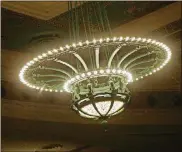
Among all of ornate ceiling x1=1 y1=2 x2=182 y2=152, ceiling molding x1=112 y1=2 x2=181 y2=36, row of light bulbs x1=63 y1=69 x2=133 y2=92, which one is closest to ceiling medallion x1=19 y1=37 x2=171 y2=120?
row of light bulbs x1=63 y1=69 x2=133 y2=92

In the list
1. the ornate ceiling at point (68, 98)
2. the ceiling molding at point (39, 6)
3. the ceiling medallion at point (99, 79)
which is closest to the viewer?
the ceiling medallion at point (99, 79)

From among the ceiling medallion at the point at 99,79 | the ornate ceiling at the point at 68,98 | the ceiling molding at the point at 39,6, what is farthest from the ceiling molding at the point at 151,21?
the ceiling medallion at the point at 99,79

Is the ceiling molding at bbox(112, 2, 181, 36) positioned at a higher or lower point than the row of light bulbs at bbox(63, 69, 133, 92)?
higher

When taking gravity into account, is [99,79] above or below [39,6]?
below

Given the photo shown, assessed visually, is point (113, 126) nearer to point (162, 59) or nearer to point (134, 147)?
point (134, 147)

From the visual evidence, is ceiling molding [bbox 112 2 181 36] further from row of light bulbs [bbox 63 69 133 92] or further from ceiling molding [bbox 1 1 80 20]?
row of light bulbs [bbox 63 69 133 92]

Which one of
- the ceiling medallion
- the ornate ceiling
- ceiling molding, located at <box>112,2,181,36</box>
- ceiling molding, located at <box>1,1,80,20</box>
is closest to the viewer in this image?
the ceiling medallion

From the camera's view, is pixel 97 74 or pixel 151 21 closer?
pixel 97 74

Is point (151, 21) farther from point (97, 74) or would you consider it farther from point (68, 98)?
point (97, 74)

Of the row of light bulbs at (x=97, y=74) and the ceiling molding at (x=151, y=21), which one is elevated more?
the ceiling molding at (x=151, y=21)

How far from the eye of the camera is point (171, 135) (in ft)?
30.6

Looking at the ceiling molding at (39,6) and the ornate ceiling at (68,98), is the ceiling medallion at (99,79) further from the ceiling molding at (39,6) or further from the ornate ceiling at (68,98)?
the ceiling molding at (39,6)

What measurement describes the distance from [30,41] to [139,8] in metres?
2.09

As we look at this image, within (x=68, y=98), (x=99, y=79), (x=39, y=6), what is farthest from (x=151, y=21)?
(x=99, y=79)
